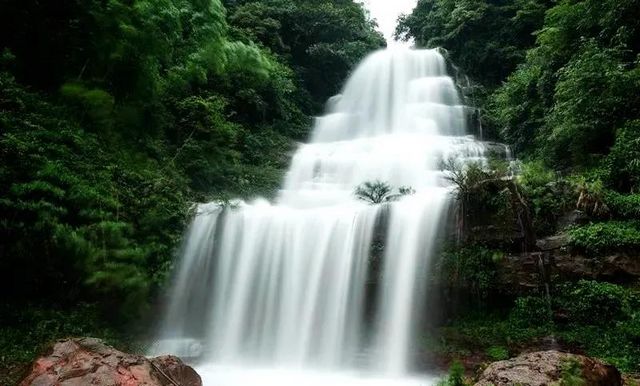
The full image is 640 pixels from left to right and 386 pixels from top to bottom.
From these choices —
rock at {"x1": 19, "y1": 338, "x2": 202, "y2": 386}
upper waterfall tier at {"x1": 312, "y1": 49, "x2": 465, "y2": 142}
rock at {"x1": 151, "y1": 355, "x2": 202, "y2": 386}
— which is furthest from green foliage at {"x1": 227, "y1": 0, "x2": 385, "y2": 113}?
rock at {"x1": 19, "y1": 338, "x2": 202, "y2": 386}

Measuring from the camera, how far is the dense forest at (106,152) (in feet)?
25.5

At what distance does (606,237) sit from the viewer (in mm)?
7816

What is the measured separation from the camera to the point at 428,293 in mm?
8914

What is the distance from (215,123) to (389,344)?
8039 millimetres

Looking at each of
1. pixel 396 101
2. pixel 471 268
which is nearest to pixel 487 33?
pixel 396 101

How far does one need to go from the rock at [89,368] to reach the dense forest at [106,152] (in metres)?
1.89

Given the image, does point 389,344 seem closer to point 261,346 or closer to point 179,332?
point 261,346

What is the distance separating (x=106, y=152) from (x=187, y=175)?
2.79 metres

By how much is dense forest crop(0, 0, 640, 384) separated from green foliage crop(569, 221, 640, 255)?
0.03 m

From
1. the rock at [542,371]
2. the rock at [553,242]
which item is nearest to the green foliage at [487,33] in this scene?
the rock at [553,242]

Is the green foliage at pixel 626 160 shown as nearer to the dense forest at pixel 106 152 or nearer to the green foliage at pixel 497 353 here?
the green foliage at pixel 497 353

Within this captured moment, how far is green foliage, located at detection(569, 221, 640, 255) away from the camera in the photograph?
7657 mm

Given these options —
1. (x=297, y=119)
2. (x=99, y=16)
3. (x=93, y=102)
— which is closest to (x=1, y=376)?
(x=93, y=102)

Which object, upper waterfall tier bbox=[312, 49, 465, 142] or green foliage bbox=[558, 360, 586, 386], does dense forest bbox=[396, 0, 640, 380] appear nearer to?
green foliage bbox=[558, 360, 586, 386]
